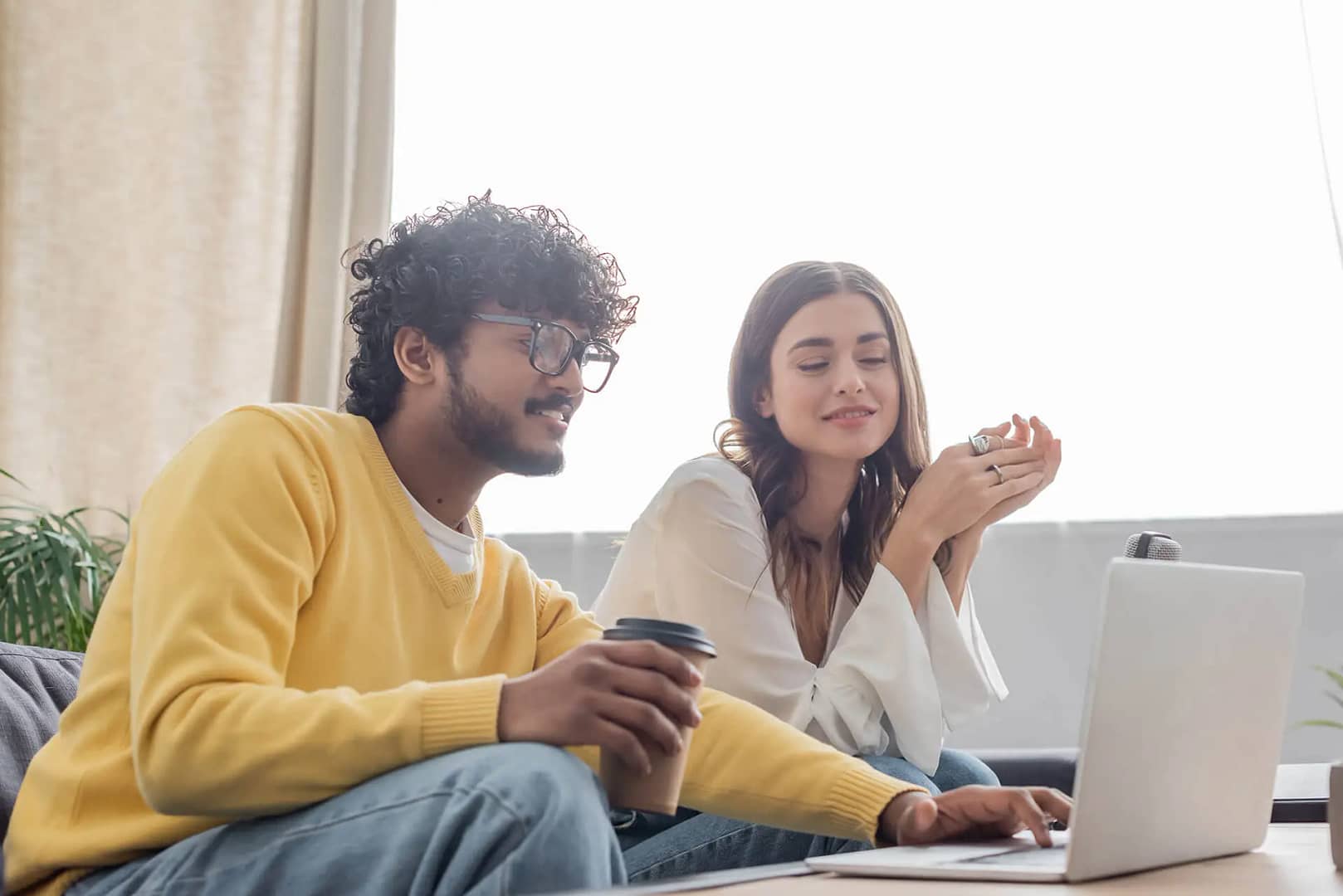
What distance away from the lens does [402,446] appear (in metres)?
1.37

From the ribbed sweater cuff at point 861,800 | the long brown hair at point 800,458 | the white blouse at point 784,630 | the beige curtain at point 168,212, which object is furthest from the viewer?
the beige curtain at point 168,212

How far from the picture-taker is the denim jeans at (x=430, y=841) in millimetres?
824

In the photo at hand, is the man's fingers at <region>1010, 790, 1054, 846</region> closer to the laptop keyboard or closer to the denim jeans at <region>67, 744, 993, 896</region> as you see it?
the laptop keyboard

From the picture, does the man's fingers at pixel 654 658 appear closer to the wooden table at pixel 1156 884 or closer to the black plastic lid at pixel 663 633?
the black plastic lid at pixel 663 633

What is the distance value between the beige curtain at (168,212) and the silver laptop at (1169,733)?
7.60 ft

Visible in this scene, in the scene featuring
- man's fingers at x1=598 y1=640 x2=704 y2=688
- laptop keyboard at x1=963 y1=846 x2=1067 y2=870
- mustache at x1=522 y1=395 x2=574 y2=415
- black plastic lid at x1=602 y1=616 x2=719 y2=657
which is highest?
mustache at x1=522 y1=395 x2=574 y2=415

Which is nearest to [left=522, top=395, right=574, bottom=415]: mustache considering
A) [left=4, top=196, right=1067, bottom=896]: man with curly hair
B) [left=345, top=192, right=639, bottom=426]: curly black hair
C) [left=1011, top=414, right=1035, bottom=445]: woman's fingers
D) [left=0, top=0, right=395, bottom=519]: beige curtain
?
[left=4, top=196, right=1067, bottom=896]: man with curly hair

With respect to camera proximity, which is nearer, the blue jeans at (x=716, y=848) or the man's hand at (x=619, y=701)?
the man's hand at (x=619, y=701)

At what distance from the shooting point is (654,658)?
0.89 meters

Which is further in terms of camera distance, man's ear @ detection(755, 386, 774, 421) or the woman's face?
man's ear @ detection(755, 386, 774, 421)

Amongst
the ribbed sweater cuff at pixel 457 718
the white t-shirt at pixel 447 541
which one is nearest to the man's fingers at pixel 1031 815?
the ribbed sweater cuff at pixel 457 718

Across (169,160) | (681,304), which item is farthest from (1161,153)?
(169,160)

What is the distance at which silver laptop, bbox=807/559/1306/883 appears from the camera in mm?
757

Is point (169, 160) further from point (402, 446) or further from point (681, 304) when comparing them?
point (402, 446)
